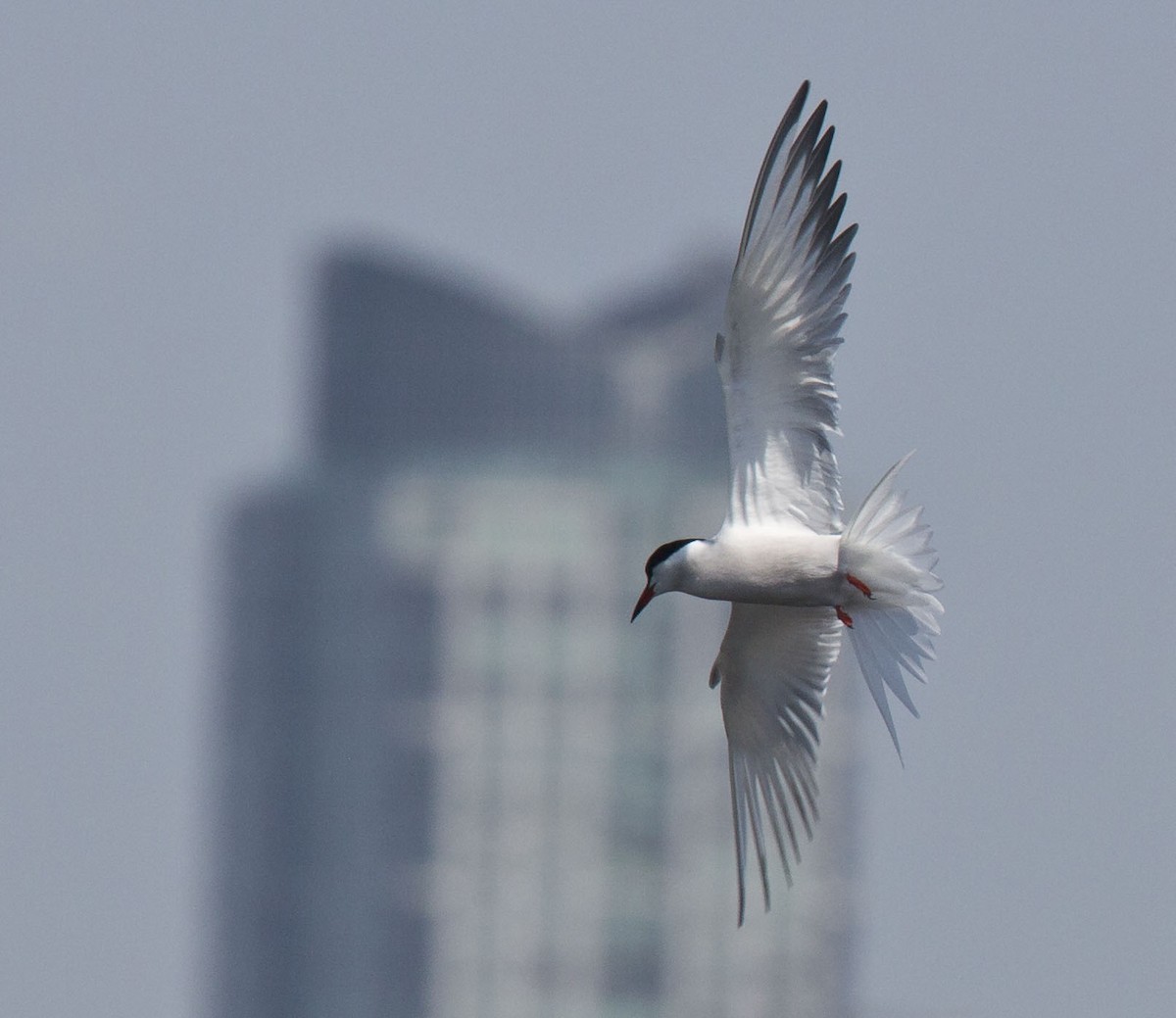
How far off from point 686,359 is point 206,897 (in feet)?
105

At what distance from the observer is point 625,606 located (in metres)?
100

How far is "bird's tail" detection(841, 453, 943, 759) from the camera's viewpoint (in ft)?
36.3

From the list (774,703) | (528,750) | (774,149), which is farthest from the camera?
(528,750)

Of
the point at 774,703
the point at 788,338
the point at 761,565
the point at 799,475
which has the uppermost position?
the point at 788,338

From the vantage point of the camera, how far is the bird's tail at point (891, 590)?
11.1 metres

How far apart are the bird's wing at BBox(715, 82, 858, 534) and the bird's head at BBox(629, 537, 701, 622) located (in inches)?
9.9

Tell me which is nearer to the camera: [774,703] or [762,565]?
[762,565]

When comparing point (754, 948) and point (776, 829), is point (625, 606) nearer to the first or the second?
point (754, 948)

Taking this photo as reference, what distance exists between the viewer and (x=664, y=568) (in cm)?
1121

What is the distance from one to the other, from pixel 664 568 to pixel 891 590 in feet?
2.85

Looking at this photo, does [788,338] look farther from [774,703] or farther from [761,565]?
[774,703]

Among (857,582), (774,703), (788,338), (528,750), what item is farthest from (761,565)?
(528,750)

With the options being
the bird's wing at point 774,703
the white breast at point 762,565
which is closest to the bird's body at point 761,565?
the white breast at point 762,565

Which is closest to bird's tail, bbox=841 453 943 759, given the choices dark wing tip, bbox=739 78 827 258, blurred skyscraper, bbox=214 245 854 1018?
dark wing tip, bbox=739 78 827 258
